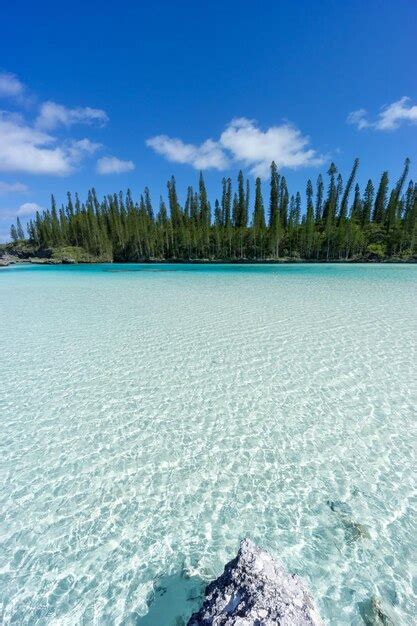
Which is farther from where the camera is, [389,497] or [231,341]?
[231,341]

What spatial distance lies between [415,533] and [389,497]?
39 cm

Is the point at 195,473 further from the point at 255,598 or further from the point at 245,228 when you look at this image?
the point at 245,228

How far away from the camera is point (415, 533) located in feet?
9.07

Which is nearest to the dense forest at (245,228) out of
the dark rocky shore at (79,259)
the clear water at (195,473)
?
the dark rocky shore at (79,259)

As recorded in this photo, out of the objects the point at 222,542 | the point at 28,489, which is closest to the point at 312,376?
the point at 222,542

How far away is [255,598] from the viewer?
170 centimetres

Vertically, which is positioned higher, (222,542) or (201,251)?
(201,251)

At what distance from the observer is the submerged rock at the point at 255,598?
5.28ft

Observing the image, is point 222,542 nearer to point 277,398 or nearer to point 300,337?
point 277,398

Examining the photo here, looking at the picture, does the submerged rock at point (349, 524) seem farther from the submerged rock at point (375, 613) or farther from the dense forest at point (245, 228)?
the dense forest at point (245, 228)

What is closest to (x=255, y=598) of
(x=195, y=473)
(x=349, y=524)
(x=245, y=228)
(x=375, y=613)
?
(x=375, y=613)

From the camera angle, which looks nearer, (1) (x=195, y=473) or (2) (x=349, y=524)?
(2) (x=349, y=524)

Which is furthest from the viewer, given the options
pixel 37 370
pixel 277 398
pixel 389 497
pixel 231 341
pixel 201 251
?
pixel 201 251

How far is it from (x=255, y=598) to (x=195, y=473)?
1.89 m
